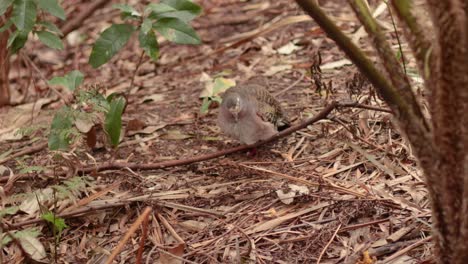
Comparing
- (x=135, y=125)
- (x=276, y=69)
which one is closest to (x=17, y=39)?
(x=135, y=125)

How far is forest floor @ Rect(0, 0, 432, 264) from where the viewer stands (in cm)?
332

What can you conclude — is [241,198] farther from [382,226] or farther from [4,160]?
[4,160]

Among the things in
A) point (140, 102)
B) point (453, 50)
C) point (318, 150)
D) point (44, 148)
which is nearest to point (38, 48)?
point (140, 102)

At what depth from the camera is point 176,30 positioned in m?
4.15

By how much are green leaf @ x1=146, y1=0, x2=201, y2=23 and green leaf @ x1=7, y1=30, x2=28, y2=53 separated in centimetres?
75

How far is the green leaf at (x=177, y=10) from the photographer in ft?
13.4

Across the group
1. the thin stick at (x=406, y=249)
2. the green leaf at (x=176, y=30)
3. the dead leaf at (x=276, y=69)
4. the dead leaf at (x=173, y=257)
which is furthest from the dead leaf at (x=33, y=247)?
the dead leaf at (x=276, y=69)

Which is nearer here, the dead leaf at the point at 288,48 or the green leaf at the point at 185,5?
the green leaf at the point at 185,5

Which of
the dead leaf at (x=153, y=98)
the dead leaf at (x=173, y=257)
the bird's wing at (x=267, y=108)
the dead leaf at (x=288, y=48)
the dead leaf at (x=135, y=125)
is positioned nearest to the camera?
the dead leaf at (x=173, y=257)

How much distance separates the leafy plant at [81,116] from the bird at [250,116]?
0.68 metres

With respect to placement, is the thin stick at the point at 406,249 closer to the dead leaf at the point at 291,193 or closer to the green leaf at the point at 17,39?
the dead leaf at the point at 291,193

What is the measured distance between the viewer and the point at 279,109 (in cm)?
458

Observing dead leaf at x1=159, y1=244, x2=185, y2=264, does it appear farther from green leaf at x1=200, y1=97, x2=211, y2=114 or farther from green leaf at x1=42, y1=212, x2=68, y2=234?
green leaf at x1=200, y1=97, x2=211, y2=114

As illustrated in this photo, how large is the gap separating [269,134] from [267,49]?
1.84m
